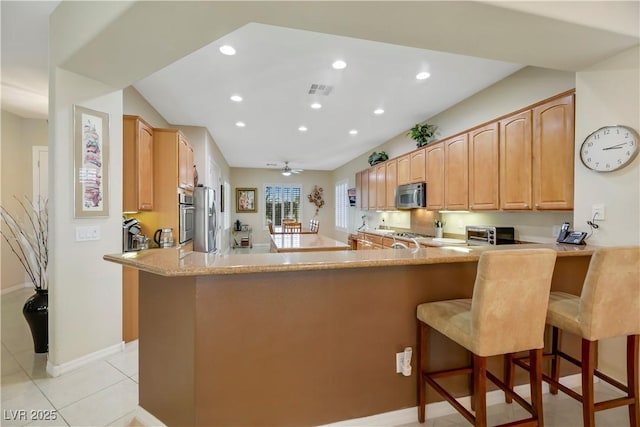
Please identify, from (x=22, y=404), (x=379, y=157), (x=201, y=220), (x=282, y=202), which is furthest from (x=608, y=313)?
(x=282, y=202)

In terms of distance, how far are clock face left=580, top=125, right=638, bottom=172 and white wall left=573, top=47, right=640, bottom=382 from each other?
5 centimetres

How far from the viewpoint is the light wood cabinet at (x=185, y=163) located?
3.50 metres

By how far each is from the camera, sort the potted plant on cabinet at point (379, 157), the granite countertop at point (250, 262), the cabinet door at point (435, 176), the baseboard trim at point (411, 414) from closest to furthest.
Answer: the granite countertop at point (250, 262) → the baseboard trim at point (411, 414) → the cabinet door at point (435, 176) → the potted plant on cabinet at point (379, 157)

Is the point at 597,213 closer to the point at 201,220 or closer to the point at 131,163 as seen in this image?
the point at 131,163

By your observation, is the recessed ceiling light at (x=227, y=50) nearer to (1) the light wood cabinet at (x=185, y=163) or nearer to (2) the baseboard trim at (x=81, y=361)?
(1) the light wood cabinet at (x=185, y=163)

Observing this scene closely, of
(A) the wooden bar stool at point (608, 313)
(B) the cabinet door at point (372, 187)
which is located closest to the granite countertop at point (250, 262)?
(A) the wooden bar stool at point (608, 313)

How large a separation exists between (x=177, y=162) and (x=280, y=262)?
2.56 meters

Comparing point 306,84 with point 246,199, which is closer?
point 306,84

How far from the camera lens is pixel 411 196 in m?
4.62

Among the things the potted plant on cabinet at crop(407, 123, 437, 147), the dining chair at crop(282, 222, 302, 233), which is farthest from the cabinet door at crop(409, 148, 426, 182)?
the dining chair at crop(282, 222, 302, 233)

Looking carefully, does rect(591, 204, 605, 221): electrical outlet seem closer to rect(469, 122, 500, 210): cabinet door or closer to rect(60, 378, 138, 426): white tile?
rect(469, 122, 500, 210): cabinet door

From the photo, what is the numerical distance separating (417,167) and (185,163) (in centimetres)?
342

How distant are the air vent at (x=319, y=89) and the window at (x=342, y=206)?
5.52 m

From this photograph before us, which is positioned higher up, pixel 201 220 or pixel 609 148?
pixel 609 148
